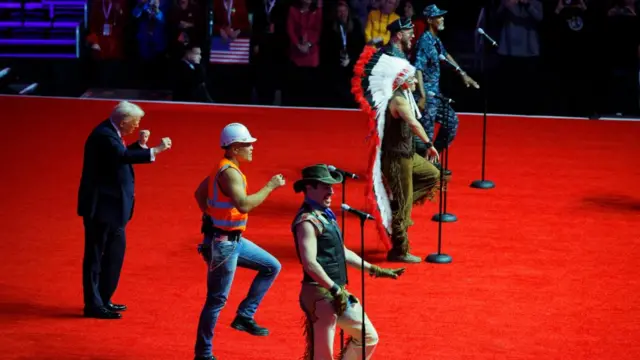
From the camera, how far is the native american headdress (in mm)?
12203

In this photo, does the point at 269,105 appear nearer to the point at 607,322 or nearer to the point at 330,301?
the point at 607,322

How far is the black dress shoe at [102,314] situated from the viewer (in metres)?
10.9

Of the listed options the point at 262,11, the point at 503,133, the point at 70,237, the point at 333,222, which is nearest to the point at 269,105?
the point at 262,11

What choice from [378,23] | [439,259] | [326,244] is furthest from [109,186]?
[378,23]

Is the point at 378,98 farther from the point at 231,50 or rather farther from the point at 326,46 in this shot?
the point at 231,50

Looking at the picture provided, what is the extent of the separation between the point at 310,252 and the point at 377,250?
4734 millimetres

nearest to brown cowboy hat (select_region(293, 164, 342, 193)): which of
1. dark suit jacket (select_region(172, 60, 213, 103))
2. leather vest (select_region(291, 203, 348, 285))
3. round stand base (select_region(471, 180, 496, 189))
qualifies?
leather vest (select_region(291, 203, 348, 285))

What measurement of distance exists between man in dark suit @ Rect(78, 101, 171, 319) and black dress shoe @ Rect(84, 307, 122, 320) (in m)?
0.27

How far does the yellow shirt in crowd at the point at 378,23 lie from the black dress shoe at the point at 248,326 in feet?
34.8

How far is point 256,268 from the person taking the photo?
33.1 ft

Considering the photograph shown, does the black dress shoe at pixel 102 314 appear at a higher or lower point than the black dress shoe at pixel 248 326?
lower

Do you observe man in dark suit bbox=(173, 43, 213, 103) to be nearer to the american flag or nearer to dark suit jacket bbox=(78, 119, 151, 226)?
the american flag

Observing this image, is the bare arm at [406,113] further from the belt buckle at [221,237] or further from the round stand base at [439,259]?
the belt buckle at [221,237]

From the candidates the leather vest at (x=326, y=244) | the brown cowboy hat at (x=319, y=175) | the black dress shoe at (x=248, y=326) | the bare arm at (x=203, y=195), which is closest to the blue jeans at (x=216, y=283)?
the bare arm at (x=203, y=195)
